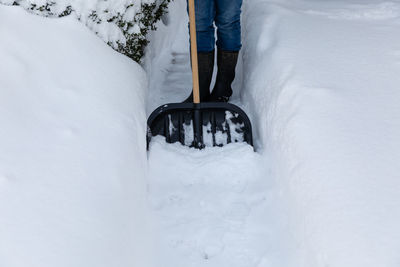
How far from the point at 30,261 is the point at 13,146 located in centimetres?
44

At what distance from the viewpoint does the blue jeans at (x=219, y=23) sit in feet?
7.77

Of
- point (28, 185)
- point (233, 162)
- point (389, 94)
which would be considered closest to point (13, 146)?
point (28, 185)

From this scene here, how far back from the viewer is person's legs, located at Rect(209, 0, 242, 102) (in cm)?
239

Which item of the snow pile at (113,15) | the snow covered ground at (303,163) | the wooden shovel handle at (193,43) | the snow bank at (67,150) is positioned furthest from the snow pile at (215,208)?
the snow pile at (113,15)

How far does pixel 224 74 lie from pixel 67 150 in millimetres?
1260

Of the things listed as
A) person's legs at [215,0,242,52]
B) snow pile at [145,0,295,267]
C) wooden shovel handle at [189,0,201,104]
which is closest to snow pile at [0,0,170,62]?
wooden shovel handle at [189,0,201,104]

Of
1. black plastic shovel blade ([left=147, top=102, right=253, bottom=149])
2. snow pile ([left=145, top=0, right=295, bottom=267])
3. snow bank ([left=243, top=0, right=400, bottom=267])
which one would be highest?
snow bank ([left=243, top=0, right=400, bottom=267])

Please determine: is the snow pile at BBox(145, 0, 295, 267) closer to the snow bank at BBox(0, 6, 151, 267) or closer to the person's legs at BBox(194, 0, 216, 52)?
the snow bank at BBox(0, 6, 151, 267)

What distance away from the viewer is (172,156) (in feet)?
7.32

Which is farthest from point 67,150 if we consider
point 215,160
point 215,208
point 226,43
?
point 226,43

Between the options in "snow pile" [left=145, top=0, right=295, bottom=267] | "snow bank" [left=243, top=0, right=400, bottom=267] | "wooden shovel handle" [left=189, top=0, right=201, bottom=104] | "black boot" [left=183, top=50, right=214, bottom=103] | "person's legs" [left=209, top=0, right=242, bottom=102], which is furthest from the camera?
"black boot" [left=183, top=50, right=214, bottom=103]

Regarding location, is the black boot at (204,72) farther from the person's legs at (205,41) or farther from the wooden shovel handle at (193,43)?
the wooden shovel handle at (193,43)

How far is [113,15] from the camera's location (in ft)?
7.60

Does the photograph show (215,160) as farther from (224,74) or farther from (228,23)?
(228,23)
